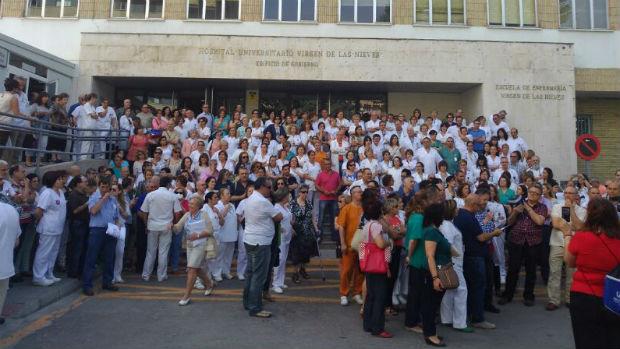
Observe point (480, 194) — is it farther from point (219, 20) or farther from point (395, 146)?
point (219, 20)

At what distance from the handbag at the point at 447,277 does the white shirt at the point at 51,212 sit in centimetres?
612

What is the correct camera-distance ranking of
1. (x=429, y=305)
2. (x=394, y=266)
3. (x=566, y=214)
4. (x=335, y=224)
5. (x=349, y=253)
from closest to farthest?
(x=429, y=305)
(x=394, y=266)
(x=566, y=214)
(x=349, y=253)
(x=335, y=224)

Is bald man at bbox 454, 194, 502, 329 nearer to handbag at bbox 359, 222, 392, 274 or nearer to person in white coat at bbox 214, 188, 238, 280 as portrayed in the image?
handbag at bbox 359, 222, 392, 274

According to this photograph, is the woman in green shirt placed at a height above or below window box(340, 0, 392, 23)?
below

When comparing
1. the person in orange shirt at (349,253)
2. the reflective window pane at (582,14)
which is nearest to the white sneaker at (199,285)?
the person in orange shirt at (349,253)

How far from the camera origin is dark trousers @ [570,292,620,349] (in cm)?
368

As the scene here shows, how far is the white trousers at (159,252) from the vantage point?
8570mm

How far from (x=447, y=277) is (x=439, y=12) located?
48.7 feet

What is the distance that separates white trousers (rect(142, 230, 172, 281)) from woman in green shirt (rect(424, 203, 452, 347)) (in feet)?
16.7

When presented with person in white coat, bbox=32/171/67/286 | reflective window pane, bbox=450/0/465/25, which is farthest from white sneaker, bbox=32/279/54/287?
reflective window pane, bbox=450/0/465/25

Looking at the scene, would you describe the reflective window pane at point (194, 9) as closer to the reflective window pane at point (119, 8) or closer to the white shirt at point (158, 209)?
the reflective window pane at point (119, 8)

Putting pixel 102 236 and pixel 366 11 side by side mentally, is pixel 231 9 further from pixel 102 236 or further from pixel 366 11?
pixel 102 236

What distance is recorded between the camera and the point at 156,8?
17.6m

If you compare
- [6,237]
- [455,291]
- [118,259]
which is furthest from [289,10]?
[6,237]
